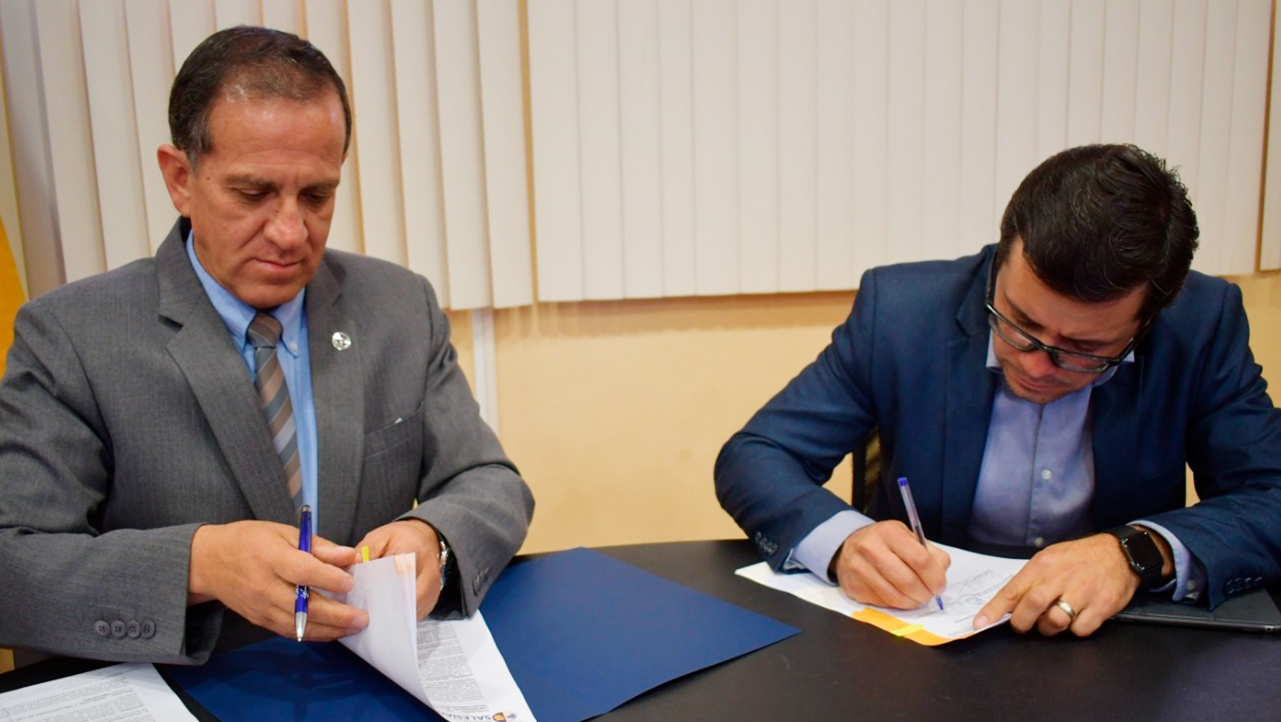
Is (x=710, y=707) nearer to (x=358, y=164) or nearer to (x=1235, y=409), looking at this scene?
(x=1235, y=409)

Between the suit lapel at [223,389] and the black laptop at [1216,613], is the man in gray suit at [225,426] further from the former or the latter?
the black laptop at [1216,613]

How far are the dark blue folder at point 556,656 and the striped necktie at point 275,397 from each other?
1.21ft

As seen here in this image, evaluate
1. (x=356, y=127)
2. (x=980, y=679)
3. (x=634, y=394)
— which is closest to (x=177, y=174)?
(x=356, y=127)

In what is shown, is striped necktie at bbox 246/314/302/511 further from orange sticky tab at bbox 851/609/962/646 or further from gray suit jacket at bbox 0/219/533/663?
orange sticky tab at bbox 851/609/962/646

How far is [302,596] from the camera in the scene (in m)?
1.14

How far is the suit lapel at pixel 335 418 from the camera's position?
5.17 feet

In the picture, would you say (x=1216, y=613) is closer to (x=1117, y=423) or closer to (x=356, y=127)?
(x=1117, y=423)

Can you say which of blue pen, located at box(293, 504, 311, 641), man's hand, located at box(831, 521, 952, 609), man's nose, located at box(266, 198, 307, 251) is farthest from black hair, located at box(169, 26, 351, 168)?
man's hand, located at box(831, 521, 952, 609)

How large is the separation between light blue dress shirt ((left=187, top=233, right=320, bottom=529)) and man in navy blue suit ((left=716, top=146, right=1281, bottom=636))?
730mm

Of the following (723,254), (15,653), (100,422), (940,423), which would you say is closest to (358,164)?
(723,254)

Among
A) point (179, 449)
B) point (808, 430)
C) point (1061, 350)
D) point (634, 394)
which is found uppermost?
point (1061, 350)

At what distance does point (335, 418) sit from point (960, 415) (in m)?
1.11

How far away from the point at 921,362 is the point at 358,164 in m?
1.57

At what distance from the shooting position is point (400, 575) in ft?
3.57
